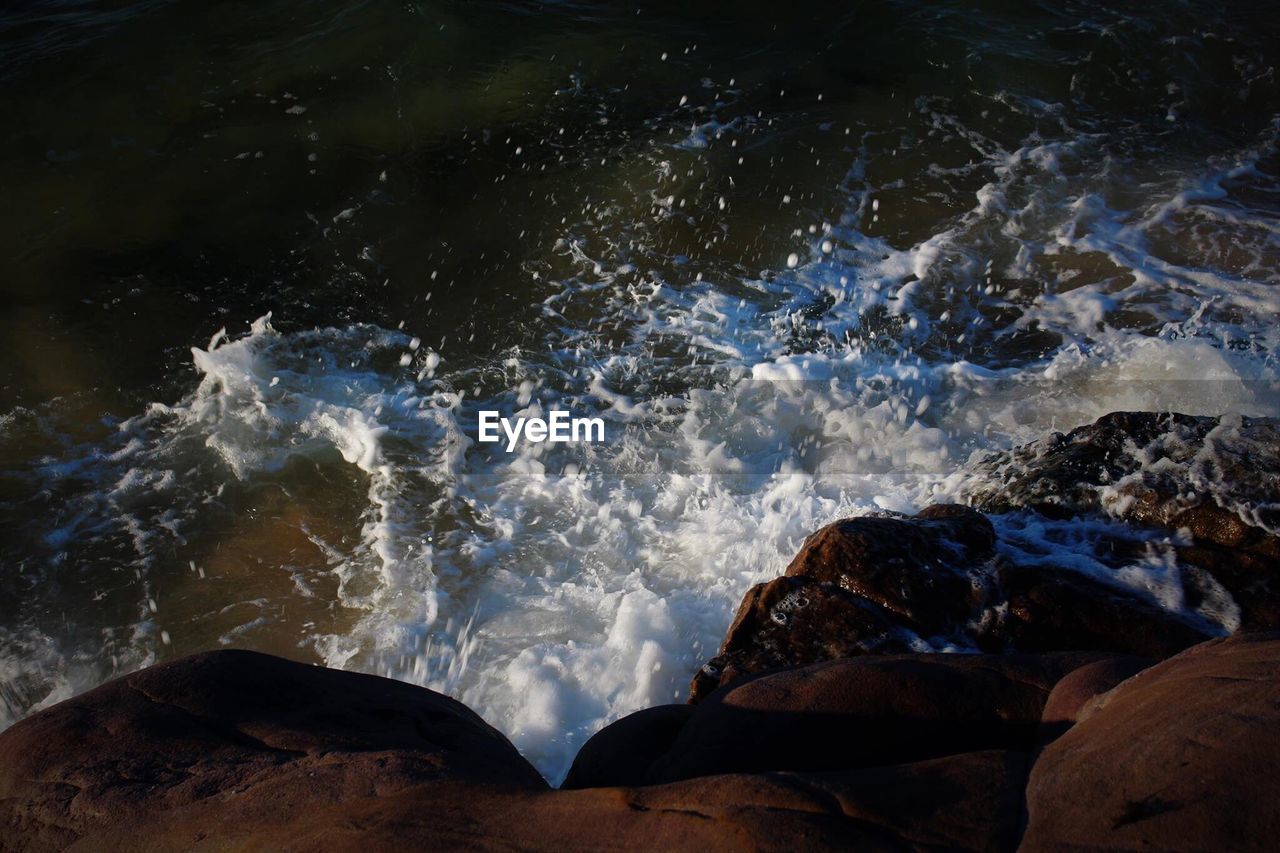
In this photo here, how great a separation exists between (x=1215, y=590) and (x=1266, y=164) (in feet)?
21.8

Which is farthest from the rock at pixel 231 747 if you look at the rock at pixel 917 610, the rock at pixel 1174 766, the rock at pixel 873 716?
the rock at pixel 1174 766

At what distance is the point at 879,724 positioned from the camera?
9.83 ft

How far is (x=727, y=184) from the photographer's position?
879 centimetres

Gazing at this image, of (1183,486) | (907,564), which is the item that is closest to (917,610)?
(907,564)

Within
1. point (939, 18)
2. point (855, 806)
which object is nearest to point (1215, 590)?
point (855, 806)

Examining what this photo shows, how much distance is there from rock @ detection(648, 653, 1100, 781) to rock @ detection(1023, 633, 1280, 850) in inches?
13.1

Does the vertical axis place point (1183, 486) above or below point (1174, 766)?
below

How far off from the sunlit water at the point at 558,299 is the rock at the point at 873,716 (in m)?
0.76

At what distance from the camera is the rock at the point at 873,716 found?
2936mm

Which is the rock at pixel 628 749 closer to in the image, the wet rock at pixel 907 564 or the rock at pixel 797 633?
the rock at pixel 797 633

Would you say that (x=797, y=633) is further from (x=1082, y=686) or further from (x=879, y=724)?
(x=1082, y=686)

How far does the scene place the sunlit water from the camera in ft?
18.2

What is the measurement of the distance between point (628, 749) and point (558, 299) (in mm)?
4898

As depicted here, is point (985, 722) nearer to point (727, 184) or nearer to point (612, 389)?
point (612, 389)
